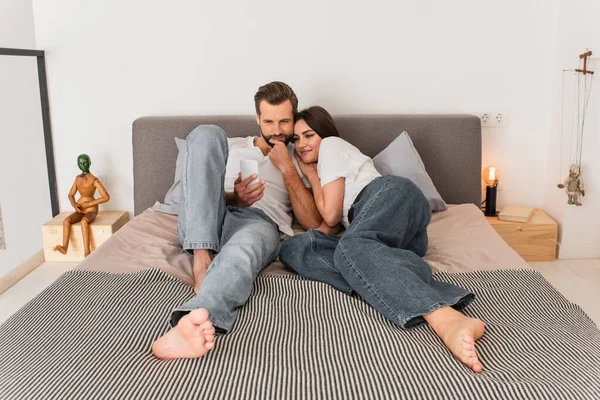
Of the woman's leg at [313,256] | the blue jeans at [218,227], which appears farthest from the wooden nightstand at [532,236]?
the blue jeans at [218,227]

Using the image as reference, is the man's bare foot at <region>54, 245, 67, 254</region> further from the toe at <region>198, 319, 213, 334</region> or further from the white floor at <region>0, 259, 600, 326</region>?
the toe at <region>198, 319, 213, 334</region>

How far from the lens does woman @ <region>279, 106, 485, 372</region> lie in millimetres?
1671

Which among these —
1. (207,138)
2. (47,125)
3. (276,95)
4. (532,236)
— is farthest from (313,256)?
(47,125)

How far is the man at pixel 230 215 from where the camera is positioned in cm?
161

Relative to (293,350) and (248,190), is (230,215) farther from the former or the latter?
(293,350)

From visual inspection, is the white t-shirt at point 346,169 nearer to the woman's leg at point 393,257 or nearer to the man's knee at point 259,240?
the woman's leg at point 393,257

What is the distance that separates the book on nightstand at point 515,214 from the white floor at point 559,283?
0.24m

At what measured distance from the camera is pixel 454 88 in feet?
10.5

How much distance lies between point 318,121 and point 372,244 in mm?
824

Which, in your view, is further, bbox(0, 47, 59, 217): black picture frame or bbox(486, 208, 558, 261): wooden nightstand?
bbox(0, 47, 59, 217): black picture frame

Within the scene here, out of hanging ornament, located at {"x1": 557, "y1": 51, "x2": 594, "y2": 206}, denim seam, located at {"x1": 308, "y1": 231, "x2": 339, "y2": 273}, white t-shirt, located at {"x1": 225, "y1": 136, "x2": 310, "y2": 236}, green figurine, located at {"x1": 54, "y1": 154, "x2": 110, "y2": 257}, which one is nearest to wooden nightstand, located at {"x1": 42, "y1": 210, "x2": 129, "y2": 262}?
green figurine, located at {"x1": 54, "y1": 154, "x2": 110, "y2": 257}

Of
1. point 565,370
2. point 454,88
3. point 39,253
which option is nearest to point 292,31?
point 454,88

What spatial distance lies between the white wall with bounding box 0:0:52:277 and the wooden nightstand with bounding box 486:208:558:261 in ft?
8.02

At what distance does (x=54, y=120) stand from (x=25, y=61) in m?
0.37
